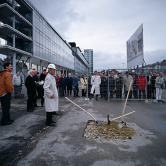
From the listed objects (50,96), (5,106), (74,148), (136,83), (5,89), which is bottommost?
(74,148)

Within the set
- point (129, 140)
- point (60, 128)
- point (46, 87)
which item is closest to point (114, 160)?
point (129, 140)

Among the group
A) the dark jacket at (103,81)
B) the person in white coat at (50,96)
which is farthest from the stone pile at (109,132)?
the dark jacket at (103,81)

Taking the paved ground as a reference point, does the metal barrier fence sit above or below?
above

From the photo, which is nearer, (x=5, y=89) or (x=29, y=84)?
(x=5, y=89)

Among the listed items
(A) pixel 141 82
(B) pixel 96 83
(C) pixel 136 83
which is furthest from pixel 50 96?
(A) pixel 141 82

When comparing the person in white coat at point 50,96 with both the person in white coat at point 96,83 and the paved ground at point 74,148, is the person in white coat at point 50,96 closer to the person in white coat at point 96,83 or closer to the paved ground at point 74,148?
the paved ground at point 74,148

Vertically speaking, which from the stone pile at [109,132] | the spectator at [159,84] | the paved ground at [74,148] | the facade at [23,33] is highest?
the facade at [23,33]

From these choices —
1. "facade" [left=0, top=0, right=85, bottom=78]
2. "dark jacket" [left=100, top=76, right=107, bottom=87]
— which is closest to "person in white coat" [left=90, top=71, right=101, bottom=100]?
"dark jacket" [left=100, top=76, right=107, bottom=87]

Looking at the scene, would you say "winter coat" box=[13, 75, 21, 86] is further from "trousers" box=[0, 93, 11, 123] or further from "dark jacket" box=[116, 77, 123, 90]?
"dark jacket" box=[116, 77, 123, 90]

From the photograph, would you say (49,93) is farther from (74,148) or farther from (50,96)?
(74,148)

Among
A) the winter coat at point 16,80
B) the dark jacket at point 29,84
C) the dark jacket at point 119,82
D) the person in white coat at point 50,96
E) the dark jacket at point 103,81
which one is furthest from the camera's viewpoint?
the winter coat at point 16,80

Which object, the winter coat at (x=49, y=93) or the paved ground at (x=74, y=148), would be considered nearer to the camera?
the paved ground at (x=74, y=148)

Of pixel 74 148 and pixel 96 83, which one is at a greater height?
pixel 96 83

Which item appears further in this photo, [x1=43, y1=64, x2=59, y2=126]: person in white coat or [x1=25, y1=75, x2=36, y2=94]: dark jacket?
[x1=25, y1=75, x2=36, y2=94]: dark jacket
